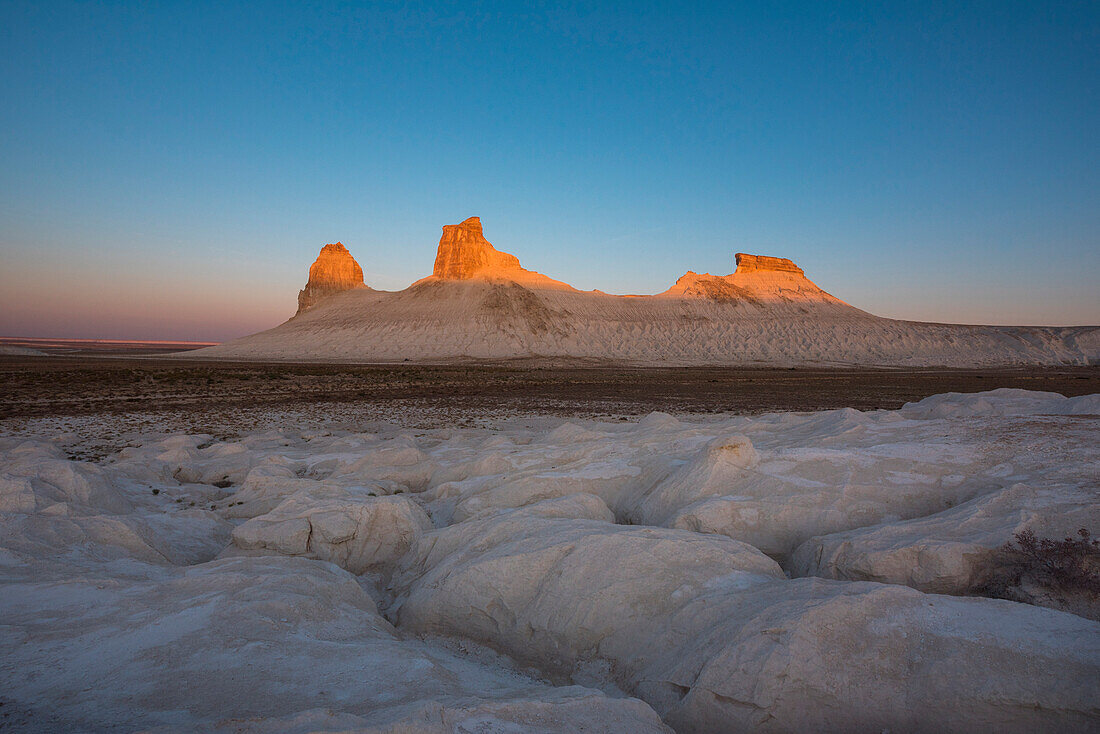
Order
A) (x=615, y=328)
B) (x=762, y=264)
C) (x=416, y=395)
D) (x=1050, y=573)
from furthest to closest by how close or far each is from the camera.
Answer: (x=762, y=264) < (x=615, y=328) < (x=416, y=395) < (x=1050, y=573)

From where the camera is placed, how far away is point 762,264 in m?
111

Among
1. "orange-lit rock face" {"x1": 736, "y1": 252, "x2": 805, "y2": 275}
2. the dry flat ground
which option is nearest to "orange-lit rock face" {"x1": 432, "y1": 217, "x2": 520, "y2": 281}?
"orange-lit rock face" {"x1": 736, "y1": 252, "x2": 805, "y2": 275}

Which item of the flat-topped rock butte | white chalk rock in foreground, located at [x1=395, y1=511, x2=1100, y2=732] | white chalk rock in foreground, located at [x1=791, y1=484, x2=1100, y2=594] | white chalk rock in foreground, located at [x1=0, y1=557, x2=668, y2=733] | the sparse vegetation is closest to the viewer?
white chalk rock in foreground, located at [x1=0, y1=557, x2=668, y2=733]

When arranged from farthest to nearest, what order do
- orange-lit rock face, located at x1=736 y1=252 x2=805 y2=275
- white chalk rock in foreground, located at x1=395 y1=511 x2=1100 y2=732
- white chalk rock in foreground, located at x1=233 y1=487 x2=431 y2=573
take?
orange-lit rock face, located at x1=736 y1=252 x2=805 y2=275 < white chalk rock in foreground, located at x1=233 y1=487 x2=431 y2=573 < white chalk rock in foreground, located at x1=395 y1=511 x2=1100 y2=732

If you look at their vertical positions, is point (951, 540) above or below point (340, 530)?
above

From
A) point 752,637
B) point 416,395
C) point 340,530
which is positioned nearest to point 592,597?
point 752,637

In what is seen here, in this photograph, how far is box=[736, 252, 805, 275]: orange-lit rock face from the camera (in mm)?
110469

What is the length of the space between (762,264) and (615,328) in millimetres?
44312

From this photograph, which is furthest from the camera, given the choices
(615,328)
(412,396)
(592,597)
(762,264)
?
(762,264)

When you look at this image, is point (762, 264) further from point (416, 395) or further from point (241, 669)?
point (241, 669)

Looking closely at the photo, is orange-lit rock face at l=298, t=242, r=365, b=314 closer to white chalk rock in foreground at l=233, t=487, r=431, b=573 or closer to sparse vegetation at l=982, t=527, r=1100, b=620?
white chalk rock in foreground at l=233, t=487, r=431, b=573

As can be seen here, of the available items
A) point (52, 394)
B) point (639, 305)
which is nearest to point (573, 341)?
point (639, 305)

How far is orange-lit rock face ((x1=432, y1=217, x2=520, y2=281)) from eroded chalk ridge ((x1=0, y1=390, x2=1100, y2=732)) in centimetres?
9858

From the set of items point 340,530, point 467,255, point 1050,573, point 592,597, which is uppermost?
point 467,255
